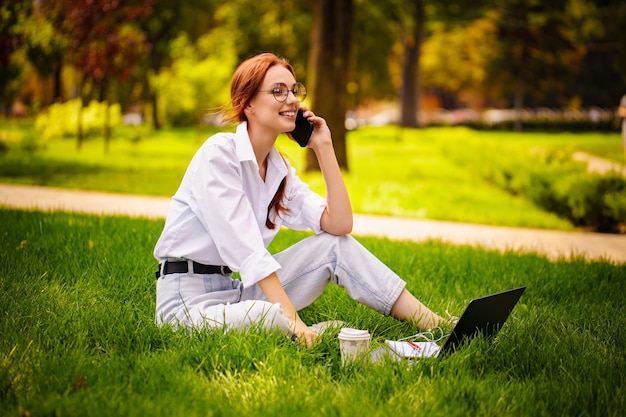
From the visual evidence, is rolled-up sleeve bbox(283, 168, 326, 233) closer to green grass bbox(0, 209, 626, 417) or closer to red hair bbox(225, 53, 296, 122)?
red hair bbox(225, 53, 296, 122)

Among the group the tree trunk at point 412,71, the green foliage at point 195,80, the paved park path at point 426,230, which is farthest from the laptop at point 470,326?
the tree trunk at point 412,71

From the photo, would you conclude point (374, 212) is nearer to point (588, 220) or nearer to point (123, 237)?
point (588, 220)

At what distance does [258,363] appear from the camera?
3385 mm

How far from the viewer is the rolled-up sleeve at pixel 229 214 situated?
3.54m

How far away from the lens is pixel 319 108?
551 inches

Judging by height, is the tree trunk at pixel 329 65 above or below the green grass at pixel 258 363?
above

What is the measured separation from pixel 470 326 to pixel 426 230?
197 inches

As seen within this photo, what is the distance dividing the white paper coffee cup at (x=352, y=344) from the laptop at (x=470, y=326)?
0.19 meters

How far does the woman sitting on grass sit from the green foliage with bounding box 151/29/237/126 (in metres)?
22.9

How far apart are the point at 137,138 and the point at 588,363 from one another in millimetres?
20573

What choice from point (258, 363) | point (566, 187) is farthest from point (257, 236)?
point (566, 187)

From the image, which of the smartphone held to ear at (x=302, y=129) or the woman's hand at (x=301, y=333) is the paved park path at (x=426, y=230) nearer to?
the smartphone held to ear at (x=302, y=129)

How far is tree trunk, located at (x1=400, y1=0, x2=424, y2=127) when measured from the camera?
36.8 metres

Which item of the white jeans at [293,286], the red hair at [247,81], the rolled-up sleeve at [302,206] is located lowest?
the white jeans at [293,286]
